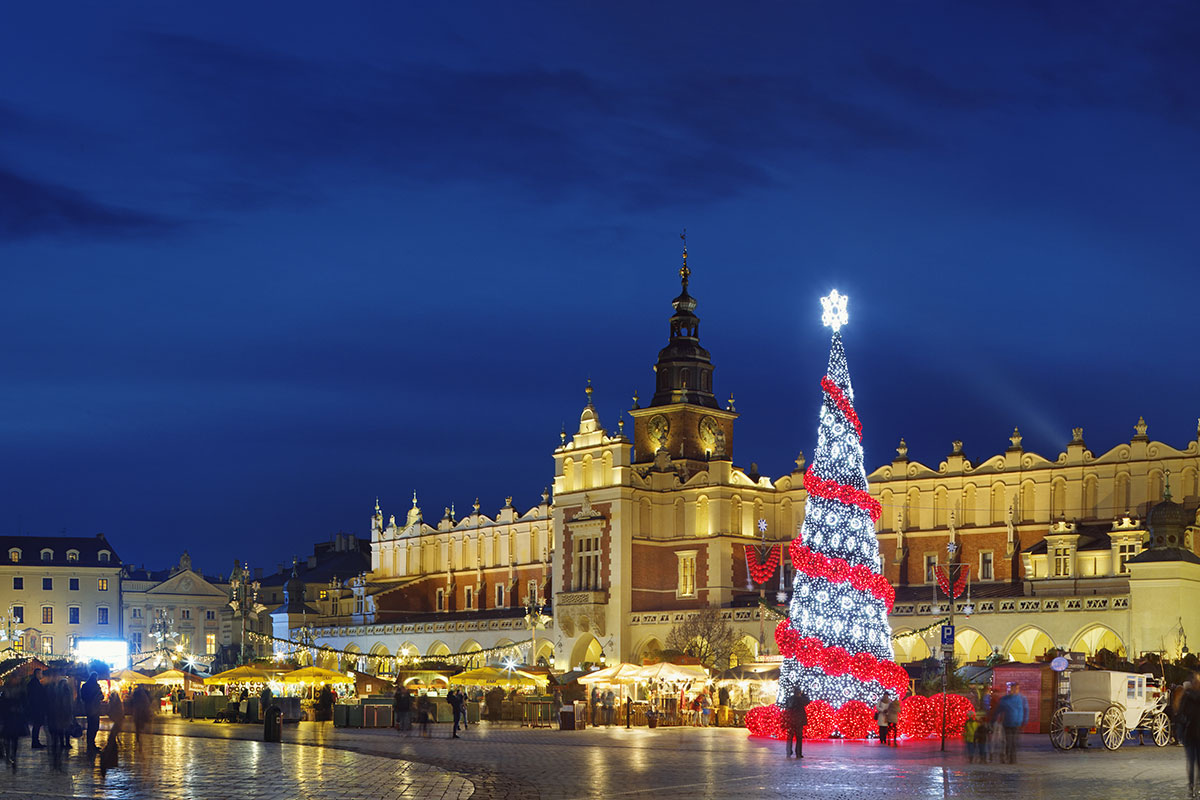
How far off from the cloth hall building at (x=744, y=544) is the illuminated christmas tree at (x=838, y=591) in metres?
22.3

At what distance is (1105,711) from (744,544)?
4332 centimetres

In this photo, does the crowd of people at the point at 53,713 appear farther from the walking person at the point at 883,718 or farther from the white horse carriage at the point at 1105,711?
the white horse carriage at the point at 1105,711

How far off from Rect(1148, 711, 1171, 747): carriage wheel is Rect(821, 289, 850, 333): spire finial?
1236 centimetres

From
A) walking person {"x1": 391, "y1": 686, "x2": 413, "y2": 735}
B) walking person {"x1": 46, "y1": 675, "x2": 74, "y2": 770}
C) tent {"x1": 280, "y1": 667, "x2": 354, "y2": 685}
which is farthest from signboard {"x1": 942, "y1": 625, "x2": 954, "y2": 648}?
tent {"x1": 280, "y1": 667, "x2": 354, "y2": 685}

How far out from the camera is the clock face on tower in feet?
273

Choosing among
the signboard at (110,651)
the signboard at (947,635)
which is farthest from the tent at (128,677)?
the signboard at (947,635)

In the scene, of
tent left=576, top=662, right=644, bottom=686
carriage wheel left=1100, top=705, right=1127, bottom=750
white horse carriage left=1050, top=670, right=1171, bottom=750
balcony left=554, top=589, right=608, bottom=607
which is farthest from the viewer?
balcony left=554, top=589, right=608, bottom=607

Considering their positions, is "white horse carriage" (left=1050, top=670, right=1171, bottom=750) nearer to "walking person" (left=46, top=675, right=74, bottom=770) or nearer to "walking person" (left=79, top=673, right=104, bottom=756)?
"walking person" (left=79, top=673, right=104, bottom=756)

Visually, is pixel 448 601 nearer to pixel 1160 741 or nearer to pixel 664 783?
pixel 1160 741

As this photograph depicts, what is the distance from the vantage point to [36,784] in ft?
78.2

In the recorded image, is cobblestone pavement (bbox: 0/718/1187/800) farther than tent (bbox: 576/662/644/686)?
No

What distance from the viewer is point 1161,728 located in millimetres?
36625

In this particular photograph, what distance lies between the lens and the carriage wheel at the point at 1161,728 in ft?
120

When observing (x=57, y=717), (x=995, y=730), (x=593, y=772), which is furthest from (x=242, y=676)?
(x=995, y=730)
